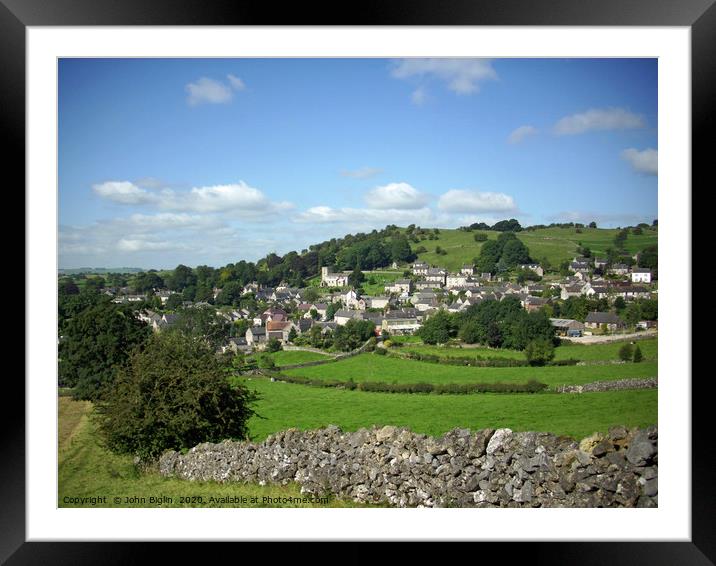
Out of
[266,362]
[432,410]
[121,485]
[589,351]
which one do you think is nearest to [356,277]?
[266,362]

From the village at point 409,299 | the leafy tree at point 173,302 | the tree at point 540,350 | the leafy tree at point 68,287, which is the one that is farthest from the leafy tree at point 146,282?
the tree at point 540,350

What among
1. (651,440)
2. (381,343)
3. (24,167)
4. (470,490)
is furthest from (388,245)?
(24,167)

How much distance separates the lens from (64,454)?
16.1 feet

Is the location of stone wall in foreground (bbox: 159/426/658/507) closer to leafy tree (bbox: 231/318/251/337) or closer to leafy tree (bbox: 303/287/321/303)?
leafy tree (bbox: 231/318/251/337)

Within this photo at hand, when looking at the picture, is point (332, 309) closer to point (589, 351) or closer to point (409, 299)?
point (409, 299)

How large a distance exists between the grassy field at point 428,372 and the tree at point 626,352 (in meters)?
0.58

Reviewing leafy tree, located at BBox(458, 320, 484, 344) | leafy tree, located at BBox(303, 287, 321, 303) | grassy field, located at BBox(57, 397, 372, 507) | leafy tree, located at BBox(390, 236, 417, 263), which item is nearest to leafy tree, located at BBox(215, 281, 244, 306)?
leafy tree, located at BBox(303, 287, 321, 303)

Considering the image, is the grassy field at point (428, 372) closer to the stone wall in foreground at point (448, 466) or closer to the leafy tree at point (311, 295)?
the leafy tree at point (311, 295)

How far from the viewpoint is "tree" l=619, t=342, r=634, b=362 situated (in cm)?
577

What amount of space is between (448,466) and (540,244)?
322 cm

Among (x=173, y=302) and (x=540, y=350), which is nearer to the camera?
(x=173, y=302)

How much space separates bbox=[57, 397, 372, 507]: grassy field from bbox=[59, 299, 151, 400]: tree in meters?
0.32
